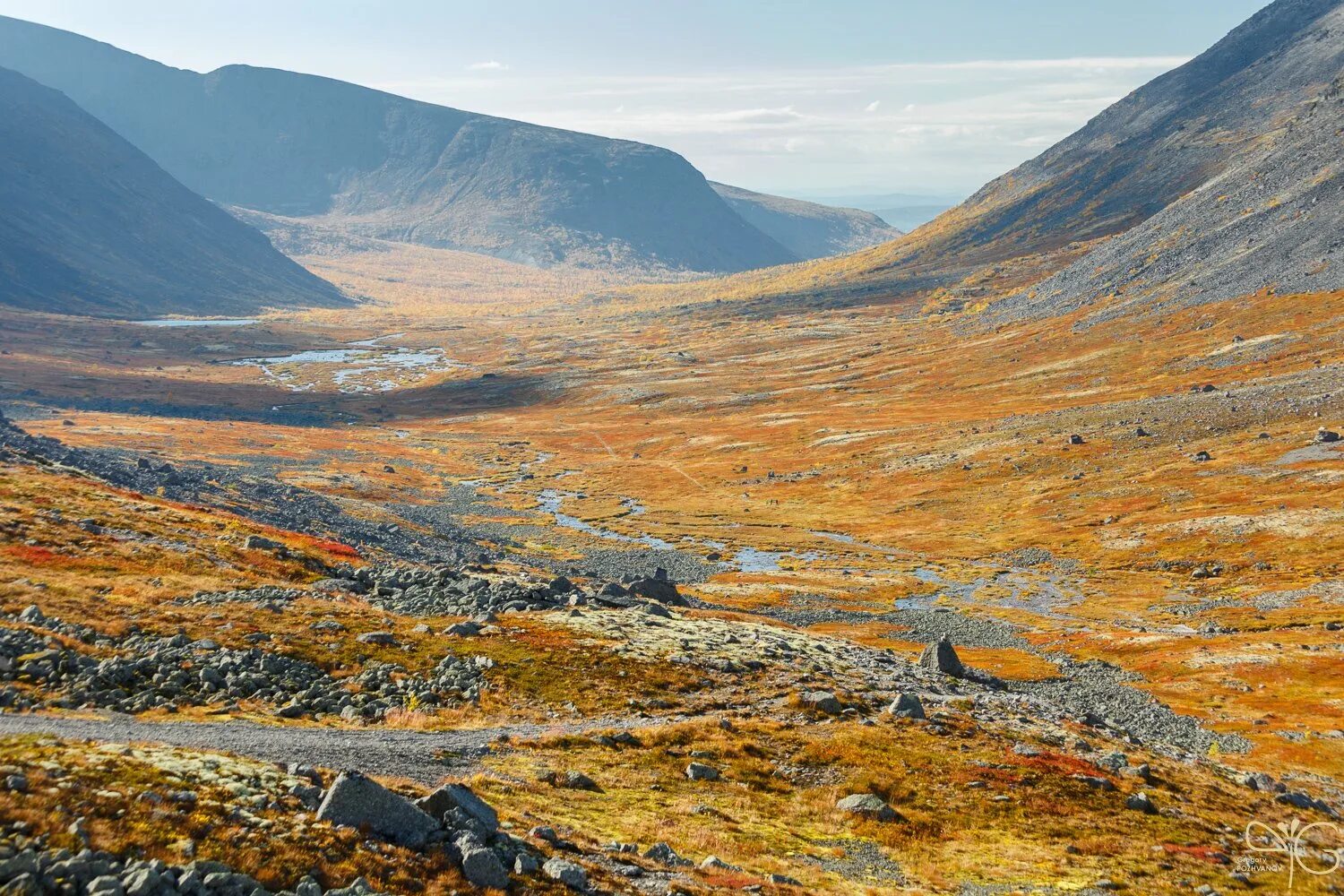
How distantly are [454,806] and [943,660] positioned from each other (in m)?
41.8

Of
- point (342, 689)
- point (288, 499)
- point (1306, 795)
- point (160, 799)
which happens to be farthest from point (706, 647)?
point (288, 499)

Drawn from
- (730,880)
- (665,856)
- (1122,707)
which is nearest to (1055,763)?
(730,880)

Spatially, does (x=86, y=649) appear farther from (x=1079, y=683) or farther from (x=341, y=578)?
(x=1079, y=683)

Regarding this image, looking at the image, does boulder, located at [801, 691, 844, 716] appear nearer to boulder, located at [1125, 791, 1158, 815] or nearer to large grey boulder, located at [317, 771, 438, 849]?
boulder, located at [1125, 791, 1158, 815]

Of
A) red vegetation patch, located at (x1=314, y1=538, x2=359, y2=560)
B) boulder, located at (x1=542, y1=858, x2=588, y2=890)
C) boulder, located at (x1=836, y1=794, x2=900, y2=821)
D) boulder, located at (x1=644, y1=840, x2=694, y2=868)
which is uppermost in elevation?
boulder, located at (x1=542, y1=858, x2=588, y2=890)

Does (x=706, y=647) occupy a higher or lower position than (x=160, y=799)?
lower

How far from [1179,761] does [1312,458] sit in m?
91.2

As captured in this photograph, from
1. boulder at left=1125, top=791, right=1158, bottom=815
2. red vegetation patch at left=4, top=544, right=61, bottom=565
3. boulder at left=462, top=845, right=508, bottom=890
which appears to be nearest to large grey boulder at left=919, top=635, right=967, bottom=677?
boulder at left=1125, top=791, right=1158, bottom=815

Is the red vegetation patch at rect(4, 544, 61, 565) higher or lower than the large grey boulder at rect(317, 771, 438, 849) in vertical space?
lower

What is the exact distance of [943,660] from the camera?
56.8 metres

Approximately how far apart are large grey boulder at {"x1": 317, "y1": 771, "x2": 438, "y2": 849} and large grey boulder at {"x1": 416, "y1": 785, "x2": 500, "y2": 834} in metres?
0.93

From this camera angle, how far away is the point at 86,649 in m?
33.9

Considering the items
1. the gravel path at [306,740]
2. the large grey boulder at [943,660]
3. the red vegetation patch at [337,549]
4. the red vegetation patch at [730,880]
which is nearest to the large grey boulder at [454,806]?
the gravel path at [306,740]

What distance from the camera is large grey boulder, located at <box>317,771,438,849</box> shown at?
2100cm
